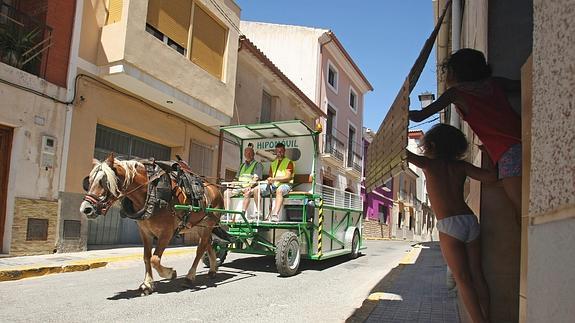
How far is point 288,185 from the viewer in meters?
8.80

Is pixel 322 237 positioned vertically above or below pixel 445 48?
below

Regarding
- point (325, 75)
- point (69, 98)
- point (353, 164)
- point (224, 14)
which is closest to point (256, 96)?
point (224, 14)

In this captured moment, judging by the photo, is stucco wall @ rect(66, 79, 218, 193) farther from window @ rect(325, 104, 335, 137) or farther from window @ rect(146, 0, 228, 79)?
window @ rect(325, 104, 335, 137)

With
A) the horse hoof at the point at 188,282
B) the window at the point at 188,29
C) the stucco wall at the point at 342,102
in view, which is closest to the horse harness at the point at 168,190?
the horse hoof at the point at 188,282

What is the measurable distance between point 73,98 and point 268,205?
17.1ft

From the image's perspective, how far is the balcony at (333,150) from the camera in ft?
81.6

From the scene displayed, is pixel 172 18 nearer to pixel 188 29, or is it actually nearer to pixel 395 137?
pixel 188 29

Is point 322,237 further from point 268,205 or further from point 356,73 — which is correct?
point 356,73

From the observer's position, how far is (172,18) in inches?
497

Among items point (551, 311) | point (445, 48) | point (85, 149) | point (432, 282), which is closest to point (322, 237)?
point (432, 282)

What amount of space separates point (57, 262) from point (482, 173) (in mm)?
7863

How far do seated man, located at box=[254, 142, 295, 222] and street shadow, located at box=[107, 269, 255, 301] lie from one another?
1.29m

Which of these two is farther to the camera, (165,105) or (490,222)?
(165,105)

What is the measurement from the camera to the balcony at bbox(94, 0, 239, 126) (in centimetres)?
1075
